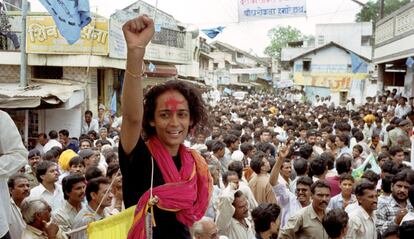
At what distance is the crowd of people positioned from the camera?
251 cm

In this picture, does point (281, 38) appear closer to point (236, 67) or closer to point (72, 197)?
point (236, 67)

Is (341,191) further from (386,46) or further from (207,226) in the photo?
(386,46)

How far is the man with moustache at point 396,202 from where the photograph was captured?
599 cm

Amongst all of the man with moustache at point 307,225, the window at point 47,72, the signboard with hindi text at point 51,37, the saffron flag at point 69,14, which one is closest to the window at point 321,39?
A: the window at point 47,72

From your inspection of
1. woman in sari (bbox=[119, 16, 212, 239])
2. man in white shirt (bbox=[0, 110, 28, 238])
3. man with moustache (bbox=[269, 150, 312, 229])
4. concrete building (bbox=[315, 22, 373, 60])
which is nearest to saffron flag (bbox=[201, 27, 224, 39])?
man with moustache (bbox=[269, 150, 312, 229])

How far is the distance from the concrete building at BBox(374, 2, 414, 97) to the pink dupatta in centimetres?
1391

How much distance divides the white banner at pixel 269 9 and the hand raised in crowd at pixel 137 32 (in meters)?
11.4

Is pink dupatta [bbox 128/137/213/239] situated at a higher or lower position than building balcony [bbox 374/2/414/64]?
lower

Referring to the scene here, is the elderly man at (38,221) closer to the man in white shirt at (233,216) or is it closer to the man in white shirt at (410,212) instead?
the man in white shirt at (233,216)

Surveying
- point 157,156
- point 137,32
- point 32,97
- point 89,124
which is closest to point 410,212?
point 157,156

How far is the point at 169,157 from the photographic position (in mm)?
2598

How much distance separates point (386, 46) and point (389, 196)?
47.5ft

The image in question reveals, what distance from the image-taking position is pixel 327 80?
48531 millimetres

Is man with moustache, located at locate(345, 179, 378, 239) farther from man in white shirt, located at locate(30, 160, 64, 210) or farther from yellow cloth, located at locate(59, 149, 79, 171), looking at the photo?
yellow cloth, located at locate(59, 149, 79, 171)
